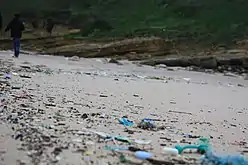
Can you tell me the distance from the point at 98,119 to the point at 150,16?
18512mm

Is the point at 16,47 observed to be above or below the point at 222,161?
above

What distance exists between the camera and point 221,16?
68.1 feet

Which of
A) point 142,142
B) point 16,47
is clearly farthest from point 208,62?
point 142,142

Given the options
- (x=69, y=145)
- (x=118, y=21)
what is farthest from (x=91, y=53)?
(x=69, y=145)

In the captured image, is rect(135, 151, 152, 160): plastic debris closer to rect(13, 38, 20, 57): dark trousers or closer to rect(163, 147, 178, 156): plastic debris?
rect(163, 147, 178, 156): plastic debris

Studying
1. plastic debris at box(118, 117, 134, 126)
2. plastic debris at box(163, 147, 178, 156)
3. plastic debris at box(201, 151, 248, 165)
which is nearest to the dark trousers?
plastic debris at box(118, 117, 134, 126)

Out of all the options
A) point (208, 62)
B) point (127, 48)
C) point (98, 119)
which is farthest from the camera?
point (127, 48)

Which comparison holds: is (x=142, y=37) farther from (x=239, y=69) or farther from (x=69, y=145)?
(x=69, y=145)

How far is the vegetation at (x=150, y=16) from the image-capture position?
779 inches

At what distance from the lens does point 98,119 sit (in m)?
4.33

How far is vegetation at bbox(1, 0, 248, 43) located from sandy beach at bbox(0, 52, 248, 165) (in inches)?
463

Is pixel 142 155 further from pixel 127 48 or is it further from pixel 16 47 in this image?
pixel 127 48

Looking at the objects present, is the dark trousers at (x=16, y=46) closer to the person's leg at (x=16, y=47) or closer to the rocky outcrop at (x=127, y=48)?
the person's leg at (x=16, y=47)

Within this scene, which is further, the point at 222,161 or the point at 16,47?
the point at 16,47
